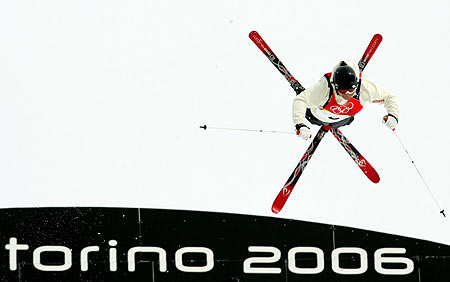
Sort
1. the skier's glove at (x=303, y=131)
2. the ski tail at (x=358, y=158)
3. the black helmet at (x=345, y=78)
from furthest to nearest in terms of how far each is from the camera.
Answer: the ski tail at (x=358, y=158)
the skier's glove at (x=303, y=131)
the black helmet at (x=345, y=78)

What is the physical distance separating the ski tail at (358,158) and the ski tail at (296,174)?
0.09m

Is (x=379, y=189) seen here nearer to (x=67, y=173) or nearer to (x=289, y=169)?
(x=289, y=169)

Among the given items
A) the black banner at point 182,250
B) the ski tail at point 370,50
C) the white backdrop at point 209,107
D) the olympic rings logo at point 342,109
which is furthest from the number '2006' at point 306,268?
the ski tail at point 370,50

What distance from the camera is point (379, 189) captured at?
3.57 m

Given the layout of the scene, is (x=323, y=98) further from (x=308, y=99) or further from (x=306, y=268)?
(x=306, y=268)

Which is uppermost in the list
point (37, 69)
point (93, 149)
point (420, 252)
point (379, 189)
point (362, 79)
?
point (37, 69)

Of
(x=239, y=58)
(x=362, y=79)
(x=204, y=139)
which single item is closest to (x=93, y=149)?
(x=204, y=139)

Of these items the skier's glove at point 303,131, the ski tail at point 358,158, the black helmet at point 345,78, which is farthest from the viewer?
the ski tail at point 358,158

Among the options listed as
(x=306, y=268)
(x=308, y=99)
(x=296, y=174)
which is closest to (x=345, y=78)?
(x=308, y=99)

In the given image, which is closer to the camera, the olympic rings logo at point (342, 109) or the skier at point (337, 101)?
the skier at point (337, 101)

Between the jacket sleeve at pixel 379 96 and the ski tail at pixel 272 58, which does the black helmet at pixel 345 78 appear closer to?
the jacket sleeve at pixel 379 96

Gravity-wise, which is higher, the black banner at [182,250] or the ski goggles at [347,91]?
the ski goggles at [347,91]

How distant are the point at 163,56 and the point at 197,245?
4.27 feet

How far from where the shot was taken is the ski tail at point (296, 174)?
11.6 ft
